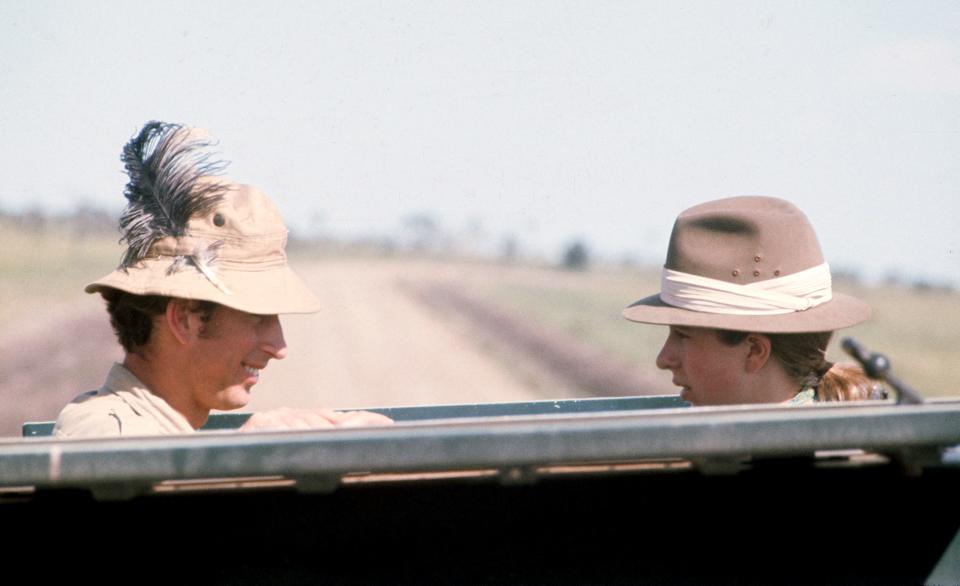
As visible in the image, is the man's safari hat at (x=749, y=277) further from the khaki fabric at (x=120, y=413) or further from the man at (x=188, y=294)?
the khaki fabric at (x=120, y=413)

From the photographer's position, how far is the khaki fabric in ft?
9.49

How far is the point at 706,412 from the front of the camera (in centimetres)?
199

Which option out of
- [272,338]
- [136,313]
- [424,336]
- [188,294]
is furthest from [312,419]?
[424,336]

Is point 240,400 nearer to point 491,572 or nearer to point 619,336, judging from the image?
point 491,572

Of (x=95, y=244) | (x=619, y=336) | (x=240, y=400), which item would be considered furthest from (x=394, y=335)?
(x=240, y=400)

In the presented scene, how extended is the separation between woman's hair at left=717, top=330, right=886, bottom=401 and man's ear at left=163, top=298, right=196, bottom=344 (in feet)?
4.42

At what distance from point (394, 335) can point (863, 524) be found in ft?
153

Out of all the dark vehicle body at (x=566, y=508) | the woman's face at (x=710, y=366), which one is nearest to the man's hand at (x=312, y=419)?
the dark vehicle body at (x=566, y=508)

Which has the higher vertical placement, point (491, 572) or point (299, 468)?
point (299, 468)

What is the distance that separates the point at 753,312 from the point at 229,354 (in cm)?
134

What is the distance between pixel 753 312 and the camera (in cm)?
316

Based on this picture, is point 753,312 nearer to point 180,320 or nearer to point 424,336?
point 180,320

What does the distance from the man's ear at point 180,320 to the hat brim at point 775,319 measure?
1.13 m

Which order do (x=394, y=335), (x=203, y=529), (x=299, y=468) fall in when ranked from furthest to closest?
(x=394, y=335)
(x=203, y=529)
(x=299, y=468)
